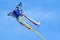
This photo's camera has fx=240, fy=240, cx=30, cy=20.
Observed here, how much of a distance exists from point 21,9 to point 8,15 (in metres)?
4.60

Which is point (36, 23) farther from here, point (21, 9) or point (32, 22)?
point (21, 9)

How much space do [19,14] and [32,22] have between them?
14.8 ft

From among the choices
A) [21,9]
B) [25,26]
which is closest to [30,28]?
[25,26]

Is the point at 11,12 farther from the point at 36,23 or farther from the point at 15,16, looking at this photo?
the point at 36,23

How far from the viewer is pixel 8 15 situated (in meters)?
71.0

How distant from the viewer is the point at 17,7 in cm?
6931

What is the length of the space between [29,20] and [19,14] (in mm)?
3389

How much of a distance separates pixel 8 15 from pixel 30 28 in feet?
25.0

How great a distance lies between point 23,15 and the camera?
67.8m

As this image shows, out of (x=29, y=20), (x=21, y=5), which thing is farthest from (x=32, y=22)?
(x=21, y=5)

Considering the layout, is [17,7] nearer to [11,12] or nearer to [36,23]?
[11,12]

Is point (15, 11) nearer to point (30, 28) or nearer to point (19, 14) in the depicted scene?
point (19, 14)

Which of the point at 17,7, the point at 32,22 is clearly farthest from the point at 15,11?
the point at 32,22

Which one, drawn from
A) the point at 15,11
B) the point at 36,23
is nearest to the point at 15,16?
the point at 15,11
